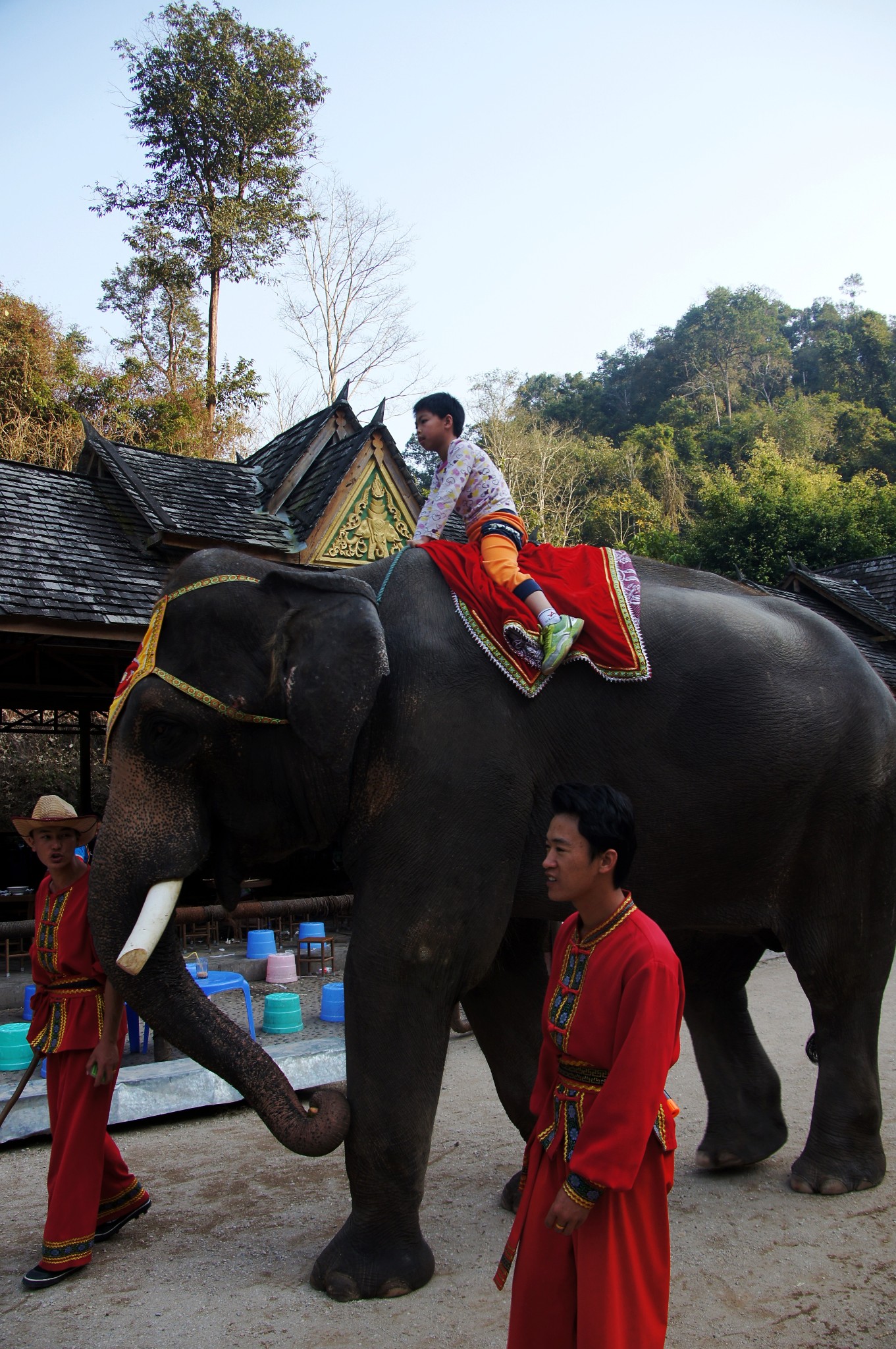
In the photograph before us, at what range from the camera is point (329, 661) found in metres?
3.09

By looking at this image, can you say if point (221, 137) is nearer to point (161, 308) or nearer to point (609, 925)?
point (161, 308)

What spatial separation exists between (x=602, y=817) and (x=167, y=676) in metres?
1.55

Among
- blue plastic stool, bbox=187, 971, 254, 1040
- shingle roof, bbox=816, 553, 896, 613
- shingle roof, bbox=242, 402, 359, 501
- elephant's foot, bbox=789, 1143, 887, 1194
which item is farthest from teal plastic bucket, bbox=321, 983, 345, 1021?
shingle roof, bbox=816, 553, 896, 613

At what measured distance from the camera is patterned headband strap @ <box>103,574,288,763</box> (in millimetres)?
3113

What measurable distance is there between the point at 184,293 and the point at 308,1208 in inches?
981

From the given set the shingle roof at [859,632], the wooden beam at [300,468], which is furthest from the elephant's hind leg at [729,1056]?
the shingle roof at [859,632]

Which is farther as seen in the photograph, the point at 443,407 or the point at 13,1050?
the point at 13,1050

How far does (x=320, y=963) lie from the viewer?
957 centimetres

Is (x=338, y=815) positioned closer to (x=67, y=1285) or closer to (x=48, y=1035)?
(x=48, y=1035)

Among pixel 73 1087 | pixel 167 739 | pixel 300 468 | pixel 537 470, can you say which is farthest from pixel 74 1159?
pixel 537 470

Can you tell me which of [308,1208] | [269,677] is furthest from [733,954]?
[269,677]

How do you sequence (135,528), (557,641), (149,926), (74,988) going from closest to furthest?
(149,926) → (557,641) → (74,988) → (135,528)

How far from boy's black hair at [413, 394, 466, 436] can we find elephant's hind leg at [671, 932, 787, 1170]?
2243 millimetres

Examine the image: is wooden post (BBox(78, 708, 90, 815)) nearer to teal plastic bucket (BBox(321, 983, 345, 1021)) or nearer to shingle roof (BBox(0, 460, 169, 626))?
shingle roof (BBox(0, 460, 169, 626))
